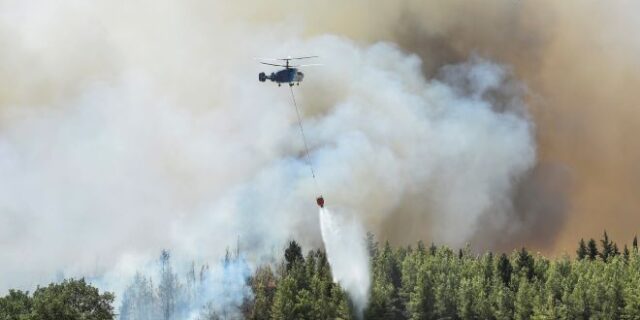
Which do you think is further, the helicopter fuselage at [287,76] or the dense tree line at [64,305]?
the helicopter fuselage at [287,76]

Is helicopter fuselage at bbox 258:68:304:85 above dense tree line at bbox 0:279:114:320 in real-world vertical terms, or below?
above

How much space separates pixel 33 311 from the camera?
161 meters

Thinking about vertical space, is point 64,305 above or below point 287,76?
below

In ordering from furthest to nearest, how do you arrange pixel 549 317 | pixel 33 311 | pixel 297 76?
pixel 549 317 → pixel 297 76 → pixel 33 311

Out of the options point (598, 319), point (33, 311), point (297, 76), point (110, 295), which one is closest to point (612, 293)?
point (598, 319)

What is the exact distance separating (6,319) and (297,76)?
74.6 m

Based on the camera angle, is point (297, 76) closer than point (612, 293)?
Yes

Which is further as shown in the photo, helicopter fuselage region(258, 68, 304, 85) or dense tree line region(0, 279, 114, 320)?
helicopter fuselage region(258, 68, 304, 85)

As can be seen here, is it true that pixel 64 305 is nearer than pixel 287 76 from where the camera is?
Yes

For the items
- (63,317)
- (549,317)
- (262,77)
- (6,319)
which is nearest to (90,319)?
(63,317)

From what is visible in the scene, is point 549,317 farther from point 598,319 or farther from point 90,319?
point 90,319

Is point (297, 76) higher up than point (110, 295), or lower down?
higher up

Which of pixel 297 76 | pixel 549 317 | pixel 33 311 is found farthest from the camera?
pixel 549 317

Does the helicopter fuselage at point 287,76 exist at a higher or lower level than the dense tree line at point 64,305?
higher
